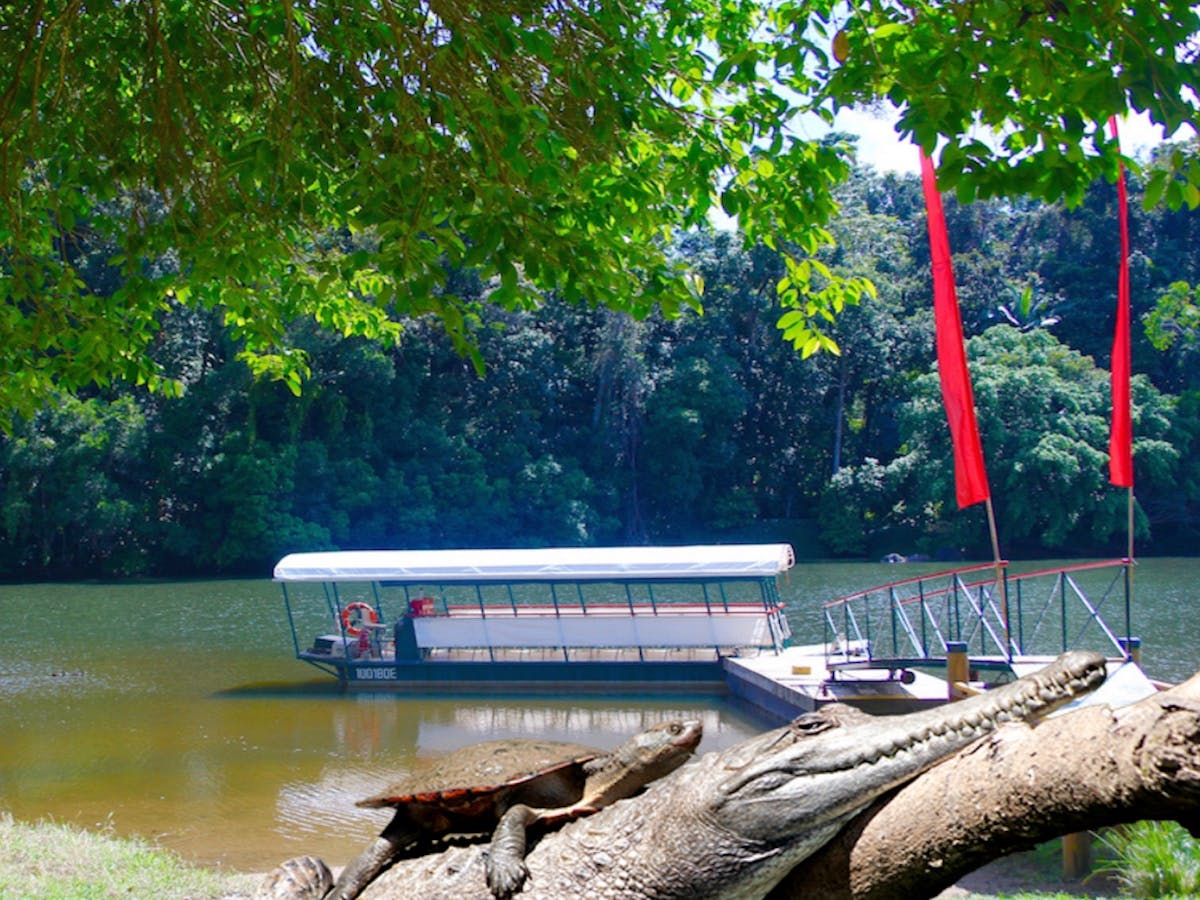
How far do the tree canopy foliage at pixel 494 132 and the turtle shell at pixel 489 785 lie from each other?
7.47 feet

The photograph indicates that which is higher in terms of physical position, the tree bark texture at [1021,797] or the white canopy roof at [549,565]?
the tree bark texture at [1021,797]

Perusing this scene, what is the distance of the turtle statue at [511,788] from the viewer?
3.24 meters

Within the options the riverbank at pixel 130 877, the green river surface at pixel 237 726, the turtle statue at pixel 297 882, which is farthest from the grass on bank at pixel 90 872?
the turtle statue at pixel 297 882

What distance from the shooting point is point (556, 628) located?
2084cm

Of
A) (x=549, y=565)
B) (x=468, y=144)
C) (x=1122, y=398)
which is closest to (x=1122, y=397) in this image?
(x=1122, y=398)

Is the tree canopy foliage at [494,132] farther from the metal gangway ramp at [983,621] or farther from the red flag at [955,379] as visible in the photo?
the metal gangway ramp at [983,621]

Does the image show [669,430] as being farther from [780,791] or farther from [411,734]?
[780,791]

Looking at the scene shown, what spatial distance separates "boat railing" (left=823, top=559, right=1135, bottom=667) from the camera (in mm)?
13969

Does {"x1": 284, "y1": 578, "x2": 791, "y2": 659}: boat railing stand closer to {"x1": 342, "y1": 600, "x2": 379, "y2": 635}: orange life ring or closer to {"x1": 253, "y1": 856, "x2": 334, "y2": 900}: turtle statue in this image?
{"x1": 342, "y1": 600, "x2": 379, "y2": 635}: orange life ring

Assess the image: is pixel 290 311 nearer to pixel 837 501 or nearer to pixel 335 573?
pixel 335 573

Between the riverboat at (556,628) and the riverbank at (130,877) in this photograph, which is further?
the riverboat at (556,628)

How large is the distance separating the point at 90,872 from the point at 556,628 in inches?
502

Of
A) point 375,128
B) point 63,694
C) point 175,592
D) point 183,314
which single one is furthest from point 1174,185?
point 183,314

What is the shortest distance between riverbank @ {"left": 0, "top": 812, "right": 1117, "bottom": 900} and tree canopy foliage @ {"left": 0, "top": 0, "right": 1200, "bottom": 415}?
3463mm
